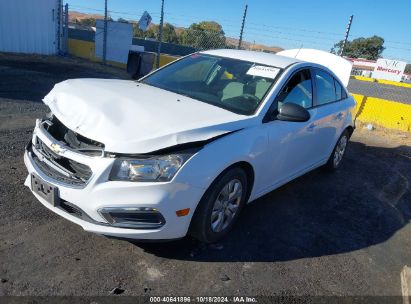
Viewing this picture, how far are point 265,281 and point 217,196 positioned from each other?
79cm

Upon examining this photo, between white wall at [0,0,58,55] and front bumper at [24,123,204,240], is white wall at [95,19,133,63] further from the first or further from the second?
front bumper at [24,123,204,240]

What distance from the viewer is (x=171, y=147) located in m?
2.88

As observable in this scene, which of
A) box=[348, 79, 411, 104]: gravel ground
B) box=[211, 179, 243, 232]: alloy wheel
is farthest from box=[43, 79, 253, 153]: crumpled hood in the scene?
box=[348, 79, 411, 104]: gravel ground

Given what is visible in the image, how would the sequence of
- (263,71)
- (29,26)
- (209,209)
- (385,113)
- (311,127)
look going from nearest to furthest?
1. (209,209)
2. (263,71)
3. (311,127)
4. (385,113)
5. (29,26)

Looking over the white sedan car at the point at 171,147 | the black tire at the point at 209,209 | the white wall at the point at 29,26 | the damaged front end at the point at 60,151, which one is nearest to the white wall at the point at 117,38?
the white wall at the point at 29,26

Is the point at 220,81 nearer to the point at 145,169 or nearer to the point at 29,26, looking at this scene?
the point at 145,169

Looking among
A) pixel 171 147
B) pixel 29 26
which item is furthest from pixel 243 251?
pixel 29 26

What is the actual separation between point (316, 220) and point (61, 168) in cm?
287

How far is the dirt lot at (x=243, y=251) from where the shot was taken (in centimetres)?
295

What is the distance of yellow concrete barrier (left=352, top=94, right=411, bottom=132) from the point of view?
10.1 meters

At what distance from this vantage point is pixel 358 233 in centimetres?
432

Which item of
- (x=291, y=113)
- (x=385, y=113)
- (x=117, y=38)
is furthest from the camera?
(x=117, y=38)

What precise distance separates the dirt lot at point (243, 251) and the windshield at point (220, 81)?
1.28m

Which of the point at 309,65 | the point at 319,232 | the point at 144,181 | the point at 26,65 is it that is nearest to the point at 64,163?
the point at 144,181
